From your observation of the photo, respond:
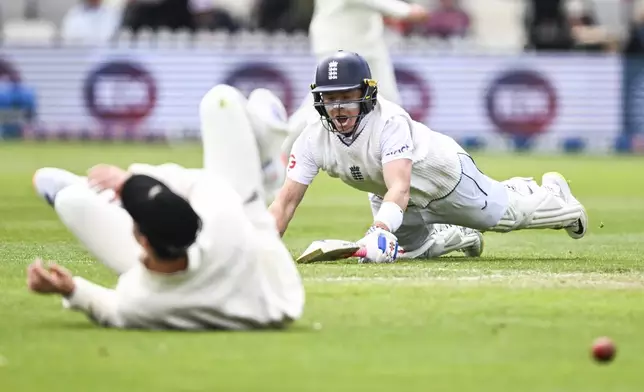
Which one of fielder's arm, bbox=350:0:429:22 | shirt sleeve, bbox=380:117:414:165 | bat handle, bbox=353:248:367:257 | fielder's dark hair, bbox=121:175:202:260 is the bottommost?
bat handle, bbox=353:248:367:257

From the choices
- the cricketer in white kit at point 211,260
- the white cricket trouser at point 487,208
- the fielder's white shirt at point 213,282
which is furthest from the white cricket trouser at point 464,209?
the fielder's white shirt at point 213,282

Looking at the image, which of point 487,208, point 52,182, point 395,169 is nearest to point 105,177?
point 52,182

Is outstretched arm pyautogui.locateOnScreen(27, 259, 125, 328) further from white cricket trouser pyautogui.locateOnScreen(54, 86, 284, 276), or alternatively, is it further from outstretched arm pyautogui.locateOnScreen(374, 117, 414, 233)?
outstretched arm pyautogui.locateOnScreen(374, 117, 414, 233)

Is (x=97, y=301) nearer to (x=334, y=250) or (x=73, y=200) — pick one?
(x=73, y=200)

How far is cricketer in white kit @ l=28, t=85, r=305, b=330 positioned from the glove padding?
2564 millimetres

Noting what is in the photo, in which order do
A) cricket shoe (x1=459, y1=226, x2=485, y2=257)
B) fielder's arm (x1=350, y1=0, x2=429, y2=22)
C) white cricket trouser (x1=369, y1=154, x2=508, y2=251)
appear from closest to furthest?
white cricket trouser (x1=369, y1=154, x2=508, y2=251)
cricket shoe (x1=459, y1=226, x2=485, y2=257)
fielder's arm (x1=350, y1=0, x2=429, y2=22)

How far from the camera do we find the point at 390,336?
643 centimetres

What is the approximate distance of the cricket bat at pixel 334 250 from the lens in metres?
9.12

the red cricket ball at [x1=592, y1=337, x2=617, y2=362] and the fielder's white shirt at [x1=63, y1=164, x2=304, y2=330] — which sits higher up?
the fielder's white shirt at [x1=63, y1=164, x2=304, y2=330]

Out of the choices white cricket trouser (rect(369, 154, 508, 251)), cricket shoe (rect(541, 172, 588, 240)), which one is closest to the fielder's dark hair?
white cricket trouser (rect(369, 154, 508, 251))

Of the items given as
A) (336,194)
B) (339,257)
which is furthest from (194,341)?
(336,194)

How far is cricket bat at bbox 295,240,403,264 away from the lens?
29.9ft

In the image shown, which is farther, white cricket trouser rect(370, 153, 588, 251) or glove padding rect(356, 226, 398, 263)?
white cricket trouser rect(370, 153, 588, 251)

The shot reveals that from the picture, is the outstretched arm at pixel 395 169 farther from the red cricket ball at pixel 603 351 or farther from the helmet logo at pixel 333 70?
the red cricket ball at pixel 603 351
